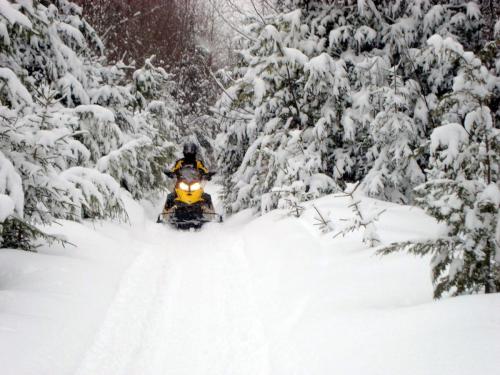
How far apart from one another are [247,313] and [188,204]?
5.62m

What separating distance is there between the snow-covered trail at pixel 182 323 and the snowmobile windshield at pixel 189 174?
3.70 m

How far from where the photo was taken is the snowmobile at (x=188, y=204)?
9.89 metres

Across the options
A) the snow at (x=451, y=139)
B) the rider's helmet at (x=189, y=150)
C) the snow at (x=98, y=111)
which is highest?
the snow at (x=98, y=111)

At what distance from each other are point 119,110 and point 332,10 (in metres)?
5.65

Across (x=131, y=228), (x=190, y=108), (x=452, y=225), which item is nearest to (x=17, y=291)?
(x=452, y=225)

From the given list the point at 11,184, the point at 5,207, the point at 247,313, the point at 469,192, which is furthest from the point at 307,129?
the point at 5,207

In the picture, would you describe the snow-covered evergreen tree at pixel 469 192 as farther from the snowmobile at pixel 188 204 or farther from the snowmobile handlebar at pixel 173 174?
the snowmobile handlebar at pixel 173 174

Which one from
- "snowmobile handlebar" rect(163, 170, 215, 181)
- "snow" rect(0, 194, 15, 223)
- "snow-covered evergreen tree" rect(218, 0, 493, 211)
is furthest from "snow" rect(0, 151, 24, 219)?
"snowmobile handlebar" rect(163, 170, 215, 181)

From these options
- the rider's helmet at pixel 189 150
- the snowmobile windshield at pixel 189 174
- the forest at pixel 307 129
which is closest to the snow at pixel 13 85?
the forest at pixel 307 129

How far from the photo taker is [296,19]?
9.02 metres

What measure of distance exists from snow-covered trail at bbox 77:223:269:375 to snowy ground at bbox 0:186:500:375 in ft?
0.05

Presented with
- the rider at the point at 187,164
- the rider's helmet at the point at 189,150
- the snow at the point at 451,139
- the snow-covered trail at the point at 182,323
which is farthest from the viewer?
the rider's helmet at the point at 189,150

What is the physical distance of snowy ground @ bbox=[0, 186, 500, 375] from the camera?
2836 millimetres

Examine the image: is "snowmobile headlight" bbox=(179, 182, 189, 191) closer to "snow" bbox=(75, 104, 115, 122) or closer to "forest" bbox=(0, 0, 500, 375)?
"forest" bbox=(0, 0, 500, 375)
